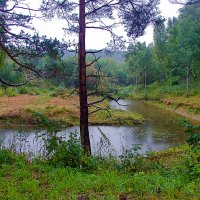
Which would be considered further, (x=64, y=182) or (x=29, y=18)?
(x=29, y=18)

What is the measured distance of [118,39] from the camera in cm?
972

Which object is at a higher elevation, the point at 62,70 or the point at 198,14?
the point at 198,14

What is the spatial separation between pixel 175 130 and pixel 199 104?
9.24 meters

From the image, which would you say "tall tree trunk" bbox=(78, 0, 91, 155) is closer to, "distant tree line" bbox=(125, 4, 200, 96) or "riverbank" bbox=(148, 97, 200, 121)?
"distant tree line" bbox=(125, 4, 200, 96)

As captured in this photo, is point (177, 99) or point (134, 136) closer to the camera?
point (134, 136)

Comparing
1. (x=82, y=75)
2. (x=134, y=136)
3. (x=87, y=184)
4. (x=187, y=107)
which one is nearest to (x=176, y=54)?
(x=187, y=107)

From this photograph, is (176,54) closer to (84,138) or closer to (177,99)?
(177,99)

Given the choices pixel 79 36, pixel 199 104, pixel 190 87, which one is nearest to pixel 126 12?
pixel 79 36

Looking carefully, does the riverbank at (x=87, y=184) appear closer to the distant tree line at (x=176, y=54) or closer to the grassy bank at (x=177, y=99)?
the distant tree line at (x=176, y=54)

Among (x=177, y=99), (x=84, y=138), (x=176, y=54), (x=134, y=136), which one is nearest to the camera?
(x=84, y=138)

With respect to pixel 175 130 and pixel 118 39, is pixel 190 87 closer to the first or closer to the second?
pixel 175 130

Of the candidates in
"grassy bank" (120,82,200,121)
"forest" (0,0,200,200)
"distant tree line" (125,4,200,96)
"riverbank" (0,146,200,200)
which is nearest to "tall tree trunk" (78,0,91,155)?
"forest" (0,0,200,200)

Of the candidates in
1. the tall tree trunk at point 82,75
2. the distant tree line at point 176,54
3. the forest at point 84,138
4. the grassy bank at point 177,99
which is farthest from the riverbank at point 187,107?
the tall tree trunk at point 82,75

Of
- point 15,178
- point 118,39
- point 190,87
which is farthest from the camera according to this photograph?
point 190,87
